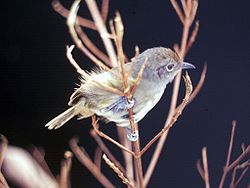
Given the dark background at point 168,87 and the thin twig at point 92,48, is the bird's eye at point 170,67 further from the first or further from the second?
the dark background at point 168,87

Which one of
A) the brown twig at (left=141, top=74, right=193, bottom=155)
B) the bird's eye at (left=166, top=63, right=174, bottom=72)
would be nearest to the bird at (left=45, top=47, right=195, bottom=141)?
the bird's eye at (left=166, top=63, right=174, bottom=72)

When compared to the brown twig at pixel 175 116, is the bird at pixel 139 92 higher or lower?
lower

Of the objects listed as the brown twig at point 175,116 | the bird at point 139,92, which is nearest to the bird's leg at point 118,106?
the bird at point 139,92

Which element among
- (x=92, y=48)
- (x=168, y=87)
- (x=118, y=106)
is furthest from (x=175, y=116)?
(x=168, y=87)

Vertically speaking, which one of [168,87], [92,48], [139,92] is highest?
[92,48]

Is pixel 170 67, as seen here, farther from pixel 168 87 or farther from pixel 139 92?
pixel 168 87

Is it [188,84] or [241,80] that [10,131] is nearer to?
[241,80]

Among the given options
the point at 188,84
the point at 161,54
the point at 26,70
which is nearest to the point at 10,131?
the point at 26,70

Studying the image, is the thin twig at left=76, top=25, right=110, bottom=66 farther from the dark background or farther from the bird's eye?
the dark background
